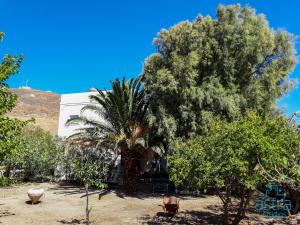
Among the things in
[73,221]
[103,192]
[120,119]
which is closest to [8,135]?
[73,221]

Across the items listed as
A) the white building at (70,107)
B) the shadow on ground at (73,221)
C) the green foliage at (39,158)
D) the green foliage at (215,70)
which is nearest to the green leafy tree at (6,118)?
the shadow on ground at (73,221)

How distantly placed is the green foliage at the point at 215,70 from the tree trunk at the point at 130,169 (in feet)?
8.68

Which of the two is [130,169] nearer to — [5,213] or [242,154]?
[5,213]

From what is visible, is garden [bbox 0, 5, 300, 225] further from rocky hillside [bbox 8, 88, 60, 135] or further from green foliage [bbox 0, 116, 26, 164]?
rocky hillside [bbox 8, 88, 60, 135]

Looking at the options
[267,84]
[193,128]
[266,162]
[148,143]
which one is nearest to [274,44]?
[267,84]

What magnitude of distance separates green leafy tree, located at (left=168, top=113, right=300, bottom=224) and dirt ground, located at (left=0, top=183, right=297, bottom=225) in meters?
3.53

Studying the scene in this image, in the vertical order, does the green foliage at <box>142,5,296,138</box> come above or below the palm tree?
above

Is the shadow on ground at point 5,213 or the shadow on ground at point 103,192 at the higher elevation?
the shadow on ground at point 103,192

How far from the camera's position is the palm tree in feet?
75.9

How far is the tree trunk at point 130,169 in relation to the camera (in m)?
24.0

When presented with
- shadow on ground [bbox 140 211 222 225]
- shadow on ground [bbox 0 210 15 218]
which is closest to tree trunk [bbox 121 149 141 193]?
shadow on ground [bbox 140 211 222 225]

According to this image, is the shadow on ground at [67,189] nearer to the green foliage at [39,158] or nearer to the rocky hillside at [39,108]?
the green foliage at [39,158]

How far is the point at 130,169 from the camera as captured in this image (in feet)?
79.1

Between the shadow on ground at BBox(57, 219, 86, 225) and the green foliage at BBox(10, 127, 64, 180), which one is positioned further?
the green foliage at BBox(10, 127, 64, 180)
